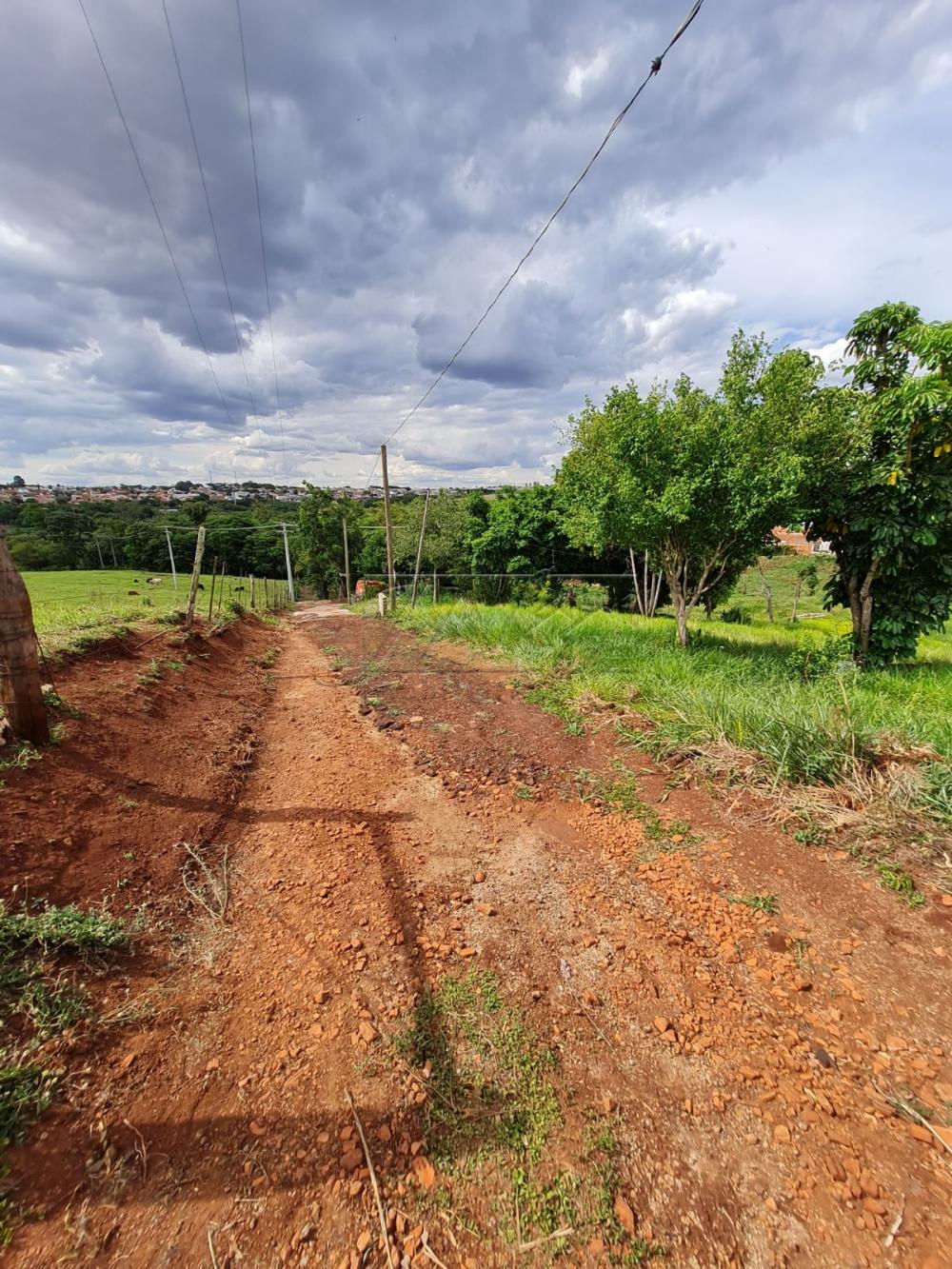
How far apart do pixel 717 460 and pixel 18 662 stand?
8.09 metres

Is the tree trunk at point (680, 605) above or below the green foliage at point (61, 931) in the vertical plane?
above

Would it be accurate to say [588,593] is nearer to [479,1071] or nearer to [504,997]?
[504,997]

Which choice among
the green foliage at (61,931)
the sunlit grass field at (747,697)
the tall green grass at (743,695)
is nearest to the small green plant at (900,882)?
the sunlit grass field at (747,697)

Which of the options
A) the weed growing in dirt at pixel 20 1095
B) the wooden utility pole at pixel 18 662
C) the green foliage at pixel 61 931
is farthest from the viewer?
the wooden utility pole at pixel 18 662

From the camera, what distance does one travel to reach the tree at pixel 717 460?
627 cm

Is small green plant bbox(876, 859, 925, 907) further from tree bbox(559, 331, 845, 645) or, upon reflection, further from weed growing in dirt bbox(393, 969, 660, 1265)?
tree bbox(559, 331, 845, 645)

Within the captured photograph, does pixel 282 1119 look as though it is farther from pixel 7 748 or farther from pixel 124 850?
pixel 7 748

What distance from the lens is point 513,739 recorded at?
4664mm

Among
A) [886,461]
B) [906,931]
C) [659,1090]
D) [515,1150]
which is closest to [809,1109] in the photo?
[659,1090]

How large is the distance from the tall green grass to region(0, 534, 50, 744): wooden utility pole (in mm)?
4642

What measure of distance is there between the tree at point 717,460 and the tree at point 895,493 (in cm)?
55

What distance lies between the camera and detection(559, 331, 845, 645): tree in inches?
247

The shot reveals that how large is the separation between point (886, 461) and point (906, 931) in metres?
6.48

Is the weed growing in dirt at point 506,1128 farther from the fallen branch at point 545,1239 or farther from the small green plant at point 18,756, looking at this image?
the small green plant at point 18,756
